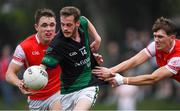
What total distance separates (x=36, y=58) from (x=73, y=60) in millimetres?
1032

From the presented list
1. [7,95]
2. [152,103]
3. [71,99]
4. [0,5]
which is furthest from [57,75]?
[0,5]

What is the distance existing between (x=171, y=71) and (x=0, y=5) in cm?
1517

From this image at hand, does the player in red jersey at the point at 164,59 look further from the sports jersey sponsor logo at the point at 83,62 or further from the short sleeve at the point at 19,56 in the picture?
the short sleeve at the point at 19,56

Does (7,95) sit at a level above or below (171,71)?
below

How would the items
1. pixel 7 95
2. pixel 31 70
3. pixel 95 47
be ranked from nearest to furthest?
pixel 31 70 < pixel 95 47 < pixel 7 95

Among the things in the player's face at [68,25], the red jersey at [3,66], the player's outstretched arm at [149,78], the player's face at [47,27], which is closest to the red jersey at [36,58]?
the player's face at [47,27]

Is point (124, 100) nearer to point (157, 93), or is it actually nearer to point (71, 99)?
point (157, 93)

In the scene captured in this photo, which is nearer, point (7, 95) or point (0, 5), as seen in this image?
point (7, 95)

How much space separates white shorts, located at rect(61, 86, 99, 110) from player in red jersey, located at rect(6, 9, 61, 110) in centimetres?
27

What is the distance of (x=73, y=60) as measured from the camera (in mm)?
12672

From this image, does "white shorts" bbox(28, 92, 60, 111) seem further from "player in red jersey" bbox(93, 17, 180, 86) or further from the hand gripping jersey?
"player in red jersey" bbox(93, 17, 180, 86)

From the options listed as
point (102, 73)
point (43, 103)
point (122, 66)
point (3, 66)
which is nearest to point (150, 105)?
point (3, 66)

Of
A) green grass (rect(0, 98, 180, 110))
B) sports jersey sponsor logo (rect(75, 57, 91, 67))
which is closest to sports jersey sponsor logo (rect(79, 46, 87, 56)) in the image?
sports jersey sponsor logo (rect(75, 57, 91, 67))

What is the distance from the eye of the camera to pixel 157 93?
2311 cm
